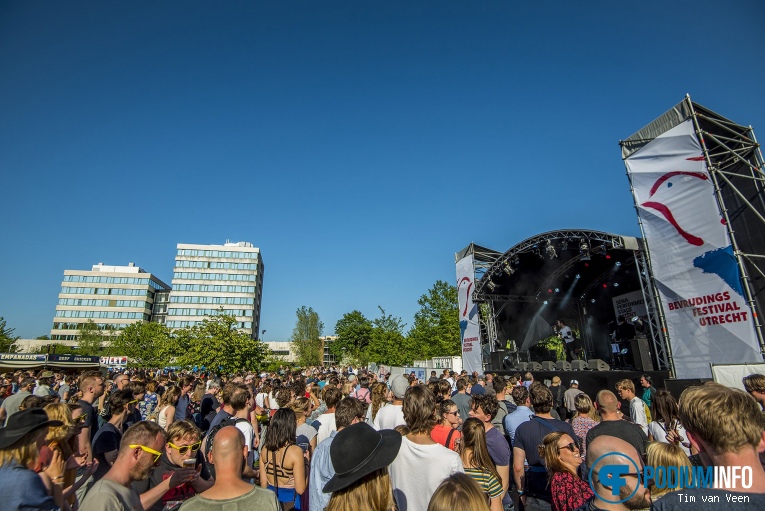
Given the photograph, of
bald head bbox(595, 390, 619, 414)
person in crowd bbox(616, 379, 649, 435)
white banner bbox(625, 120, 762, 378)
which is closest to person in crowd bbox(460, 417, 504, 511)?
bald head bbox(595, 390, 619, 414)

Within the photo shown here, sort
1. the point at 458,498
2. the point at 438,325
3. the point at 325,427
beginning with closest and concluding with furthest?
the point at 458,498 < the point at 325,427 < the point at 438,325

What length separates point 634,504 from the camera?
7.13 ft

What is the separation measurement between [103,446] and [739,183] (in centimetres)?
1574

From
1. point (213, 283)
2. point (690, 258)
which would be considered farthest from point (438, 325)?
point (213, 283)

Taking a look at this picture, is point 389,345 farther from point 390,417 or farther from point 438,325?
point 390,417

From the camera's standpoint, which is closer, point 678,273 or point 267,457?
point 267,457

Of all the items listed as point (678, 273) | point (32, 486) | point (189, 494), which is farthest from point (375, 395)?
point (678, 273)

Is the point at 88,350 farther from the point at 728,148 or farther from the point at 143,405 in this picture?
the point at 728,148

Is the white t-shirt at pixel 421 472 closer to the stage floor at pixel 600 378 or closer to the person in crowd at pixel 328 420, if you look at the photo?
the person in crowd at pixel 328 420

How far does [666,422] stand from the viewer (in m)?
4.71

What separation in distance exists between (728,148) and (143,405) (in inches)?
675

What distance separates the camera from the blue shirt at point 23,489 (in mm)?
2326

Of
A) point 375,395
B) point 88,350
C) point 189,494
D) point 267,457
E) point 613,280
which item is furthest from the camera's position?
point 88,350

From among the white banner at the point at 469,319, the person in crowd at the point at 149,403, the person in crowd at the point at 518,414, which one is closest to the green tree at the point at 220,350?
the person in crowd at the point at 149,403
